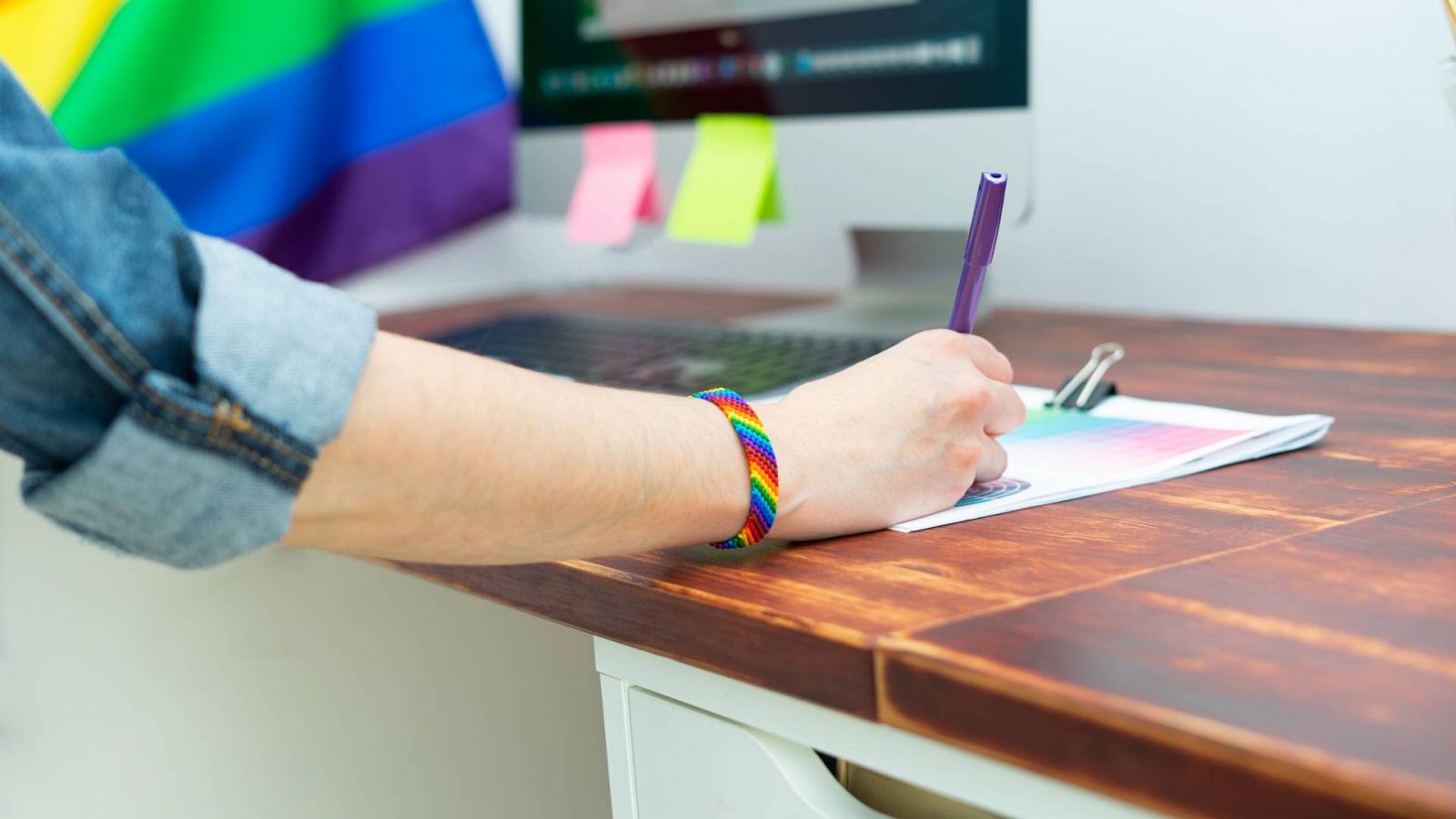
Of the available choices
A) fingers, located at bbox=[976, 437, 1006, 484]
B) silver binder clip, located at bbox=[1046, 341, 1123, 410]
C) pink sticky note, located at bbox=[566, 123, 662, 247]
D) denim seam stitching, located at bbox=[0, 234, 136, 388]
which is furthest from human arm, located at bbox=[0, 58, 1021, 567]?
pink sticky note, located at bbox=[566, 123, 662, 247]

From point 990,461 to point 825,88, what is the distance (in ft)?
1.72

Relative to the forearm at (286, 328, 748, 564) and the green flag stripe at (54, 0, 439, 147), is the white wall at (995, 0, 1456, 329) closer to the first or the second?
the forearm at (286, 328, 748, 564)

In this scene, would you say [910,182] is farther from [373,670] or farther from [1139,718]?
[1139,718]

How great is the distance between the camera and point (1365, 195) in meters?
0.98

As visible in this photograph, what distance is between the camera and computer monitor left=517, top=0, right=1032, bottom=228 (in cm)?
96

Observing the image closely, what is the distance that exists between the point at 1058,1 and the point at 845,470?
0.72 meters

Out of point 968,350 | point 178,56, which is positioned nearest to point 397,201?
point 178,56

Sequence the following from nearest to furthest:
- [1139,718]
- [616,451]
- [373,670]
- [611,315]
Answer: [1139,718], [616,451], [373,670], [611,315]

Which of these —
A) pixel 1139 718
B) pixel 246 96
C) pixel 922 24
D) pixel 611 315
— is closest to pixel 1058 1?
pixel 922 24

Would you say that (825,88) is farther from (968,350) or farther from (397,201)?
(397,201)

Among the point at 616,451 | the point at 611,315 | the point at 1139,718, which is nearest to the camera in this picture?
the point at 1139,718

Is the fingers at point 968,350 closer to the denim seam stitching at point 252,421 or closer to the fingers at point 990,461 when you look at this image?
the fingers at point 990,461

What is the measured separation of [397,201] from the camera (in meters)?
1.46

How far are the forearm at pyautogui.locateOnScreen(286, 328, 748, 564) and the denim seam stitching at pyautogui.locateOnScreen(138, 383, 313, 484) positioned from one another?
13mm
